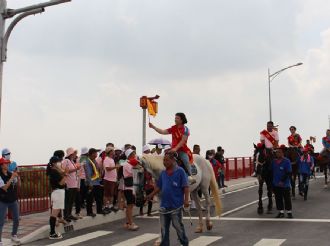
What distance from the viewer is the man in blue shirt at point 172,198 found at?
8438 millimetres

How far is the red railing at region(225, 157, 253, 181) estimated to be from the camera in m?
28.9

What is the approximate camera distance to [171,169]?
28.2 ft

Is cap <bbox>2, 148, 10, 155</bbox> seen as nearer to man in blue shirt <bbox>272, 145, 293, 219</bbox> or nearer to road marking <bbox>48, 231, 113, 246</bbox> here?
road marking <bbox>48, 231, 113, 246</bbox>

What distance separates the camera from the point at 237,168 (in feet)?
99.2

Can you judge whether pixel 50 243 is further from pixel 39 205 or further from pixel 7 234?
pixel 39 205

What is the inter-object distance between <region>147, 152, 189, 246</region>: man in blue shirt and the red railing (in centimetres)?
2039

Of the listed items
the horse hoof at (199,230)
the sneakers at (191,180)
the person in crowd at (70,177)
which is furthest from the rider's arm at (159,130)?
the horse hoof at (199,230)

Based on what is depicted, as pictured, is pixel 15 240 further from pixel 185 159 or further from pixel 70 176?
pixel 185 159

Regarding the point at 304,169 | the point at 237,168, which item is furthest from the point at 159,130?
the point at 237,168

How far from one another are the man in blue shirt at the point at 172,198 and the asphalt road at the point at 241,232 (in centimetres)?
197

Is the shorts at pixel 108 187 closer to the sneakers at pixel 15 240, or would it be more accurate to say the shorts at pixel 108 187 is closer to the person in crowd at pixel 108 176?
the person in crowd at pixel 108 176

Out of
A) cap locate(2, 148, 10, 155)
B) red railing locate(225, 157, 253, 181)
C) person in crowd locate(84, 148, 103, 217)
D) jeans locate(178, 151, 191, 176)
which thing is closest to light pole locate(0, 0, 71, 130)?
cap locate(2, 148, 10, 155)

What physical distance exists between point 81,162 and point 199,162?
325cm

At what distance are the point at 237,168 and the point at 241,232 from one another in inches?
742
